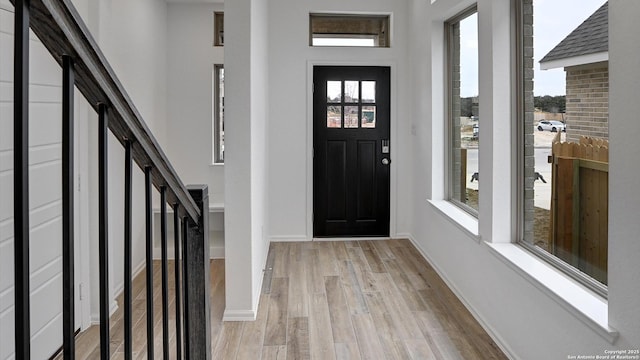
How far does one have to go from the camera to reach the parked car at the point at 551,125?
255cm

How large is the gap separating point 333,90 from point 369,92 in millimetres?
397

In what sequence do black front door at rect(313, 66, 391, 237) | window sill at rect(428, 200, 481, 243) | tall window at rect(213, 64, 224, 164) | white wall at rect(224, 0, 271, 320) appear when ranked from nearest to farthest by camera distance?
1. white wall at rect(224, 0, 271, 320)
2. window sill at rect(428, 200, 481, 243)
3. tall window at rect(213, 64, 224, 164)
4. black front door at rect(313, 66, 391, 237)

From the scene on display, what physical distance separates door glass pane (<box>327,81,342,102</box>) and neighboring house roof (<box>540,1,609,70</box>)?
2.96m

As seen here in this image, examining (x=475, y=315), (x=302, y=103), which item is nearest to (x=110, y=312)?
(x=475, y=315)

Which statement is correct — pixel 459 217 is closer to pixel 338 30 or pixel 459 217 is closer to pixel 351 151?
pixel 351 151

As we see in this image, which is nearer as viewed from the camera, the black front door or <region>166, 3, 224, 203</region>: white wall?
<region>166, 3, 224, 203</region>: white wall

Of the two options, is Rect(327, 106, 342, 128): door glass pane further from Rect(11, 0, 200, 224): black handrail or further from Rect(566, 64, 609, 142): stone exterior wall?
Rect(11, 0, 200, 224): black handrail

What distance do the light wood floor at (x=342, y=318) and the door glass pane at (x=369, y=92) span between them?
1.79 meters

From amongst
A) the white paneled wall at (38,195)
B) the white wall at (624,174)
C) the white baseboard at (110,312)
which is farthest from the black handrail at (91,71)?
the white baseboard at (110,312)

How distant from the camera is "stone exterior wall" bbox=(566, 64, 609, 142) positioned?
2.17m

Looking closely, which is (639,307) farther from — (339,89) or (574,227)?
(339,89)

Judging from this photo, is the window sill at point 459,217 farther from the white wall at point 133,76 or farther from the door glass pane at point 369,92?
the white wall at point 133,76

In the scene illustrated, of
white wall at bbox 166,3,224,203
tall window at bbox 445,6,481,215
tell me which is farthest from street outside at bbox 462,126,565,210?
white wall at bbox 166,3,224,203

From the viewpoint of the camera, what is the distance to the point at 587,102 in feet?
7.56
